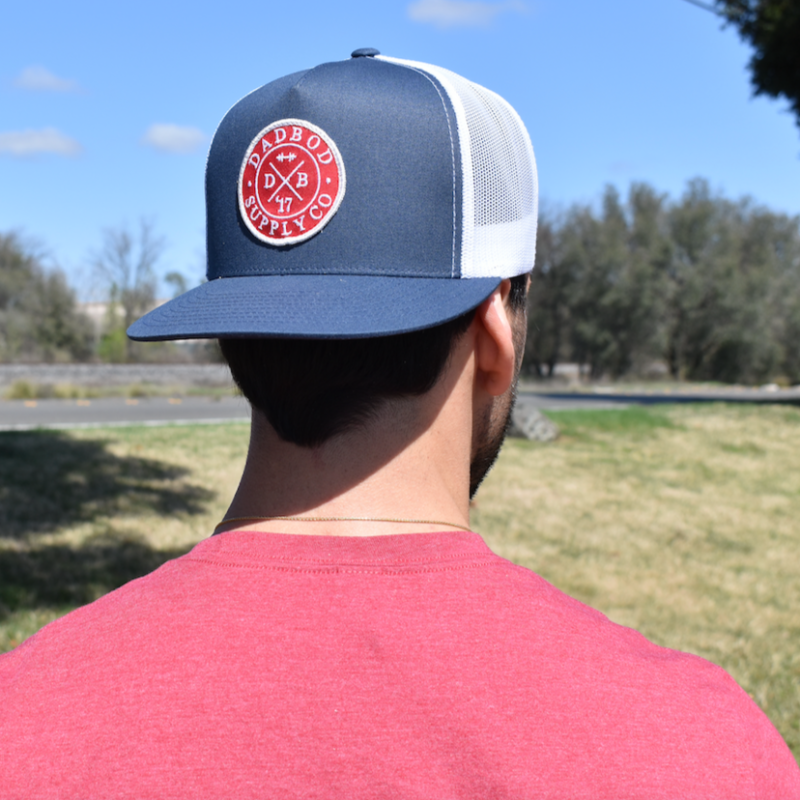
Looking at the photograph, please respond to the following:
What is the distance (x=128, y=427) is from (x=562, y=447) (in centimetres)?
662

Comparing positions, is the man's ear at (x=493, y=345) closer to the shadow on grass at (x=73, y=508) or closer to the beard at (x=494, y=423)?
the beard at (x=494, y=423)

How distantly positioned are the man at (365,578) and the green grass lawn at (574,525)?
4.08m

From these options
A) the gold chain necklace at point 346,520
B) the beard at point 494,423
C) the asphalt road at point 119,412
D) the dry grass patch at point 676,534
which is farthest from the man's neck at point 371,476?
the asphalt road at point 119,412

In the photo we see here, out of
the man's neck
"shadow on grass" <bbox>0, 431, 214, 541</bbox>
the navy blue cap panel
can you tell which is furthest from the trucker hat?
"shadow on grass" <bbox>0, 431, 214, 541</bbox>

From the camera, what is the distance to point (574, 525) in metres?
8.29

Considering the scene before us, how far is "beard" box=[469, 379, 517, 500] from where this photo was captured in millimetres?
1257

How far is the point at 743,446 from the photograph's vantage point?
1346 centimetres

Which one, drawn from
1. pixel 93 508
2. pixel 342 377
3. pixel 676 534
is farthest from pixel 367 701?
pixel 676 534

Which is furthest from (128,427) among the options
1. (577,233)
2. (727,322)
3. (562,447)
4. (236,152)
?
(727,322)

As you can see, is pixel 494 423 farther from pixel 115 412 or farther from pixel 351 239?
pixel 115 412

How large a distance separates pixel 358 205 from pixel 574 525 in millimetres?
7584

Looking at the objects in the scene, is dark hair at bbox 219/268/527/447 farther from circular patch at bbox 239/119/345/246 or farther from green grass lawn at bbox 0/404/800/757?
green grass lawn at bbox 0/404/800/757

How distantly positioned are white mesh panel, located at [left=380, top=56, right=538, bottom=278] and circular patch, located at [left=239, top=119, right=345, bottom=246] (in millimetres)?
188

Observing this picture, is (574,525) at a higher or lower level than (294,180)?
lower
